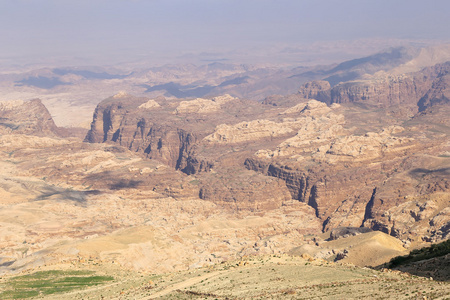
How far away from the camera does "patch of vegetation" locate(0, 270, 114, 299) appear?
84.6 metres

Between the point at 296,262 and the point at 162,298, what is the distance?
25.3m

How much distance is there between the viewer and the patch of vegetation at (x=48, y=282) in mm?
84625

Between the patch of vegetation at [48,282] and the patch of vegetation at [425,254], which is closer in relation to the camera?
the patch of vegetation at [425,254]

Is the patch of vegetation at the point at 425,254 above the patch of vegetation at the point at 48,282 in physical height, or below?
above

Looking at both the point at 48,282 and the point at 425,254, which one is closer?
the point at 425,254

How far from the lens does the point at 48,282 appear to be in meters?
93.1

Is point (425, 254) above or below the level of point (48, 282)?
above

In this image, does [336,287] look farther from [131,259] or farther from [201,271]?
[131,259]

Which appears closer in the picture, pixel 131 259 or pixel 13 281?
pixel 13 281

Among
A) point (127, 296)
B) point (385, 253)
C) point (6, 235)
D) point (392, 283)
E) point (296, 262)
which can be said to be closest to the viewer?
point (392, 283)

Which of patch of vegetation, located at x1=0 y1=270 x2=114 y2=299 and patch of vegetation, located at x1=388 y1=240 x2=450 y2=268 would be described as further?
patch of vegetation, located at x1=0 y1=270 x2=114 y2=299

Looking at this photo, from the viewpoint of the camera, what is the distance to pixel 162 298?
2516 inches

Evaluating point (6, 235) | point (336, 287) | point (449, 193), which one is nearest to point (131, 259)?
point (6, 235)

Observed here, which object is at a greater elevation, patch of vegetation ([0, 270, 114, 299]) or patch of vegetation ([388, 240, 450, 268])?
patch of vegetation ([388, 240, 450, 268])
